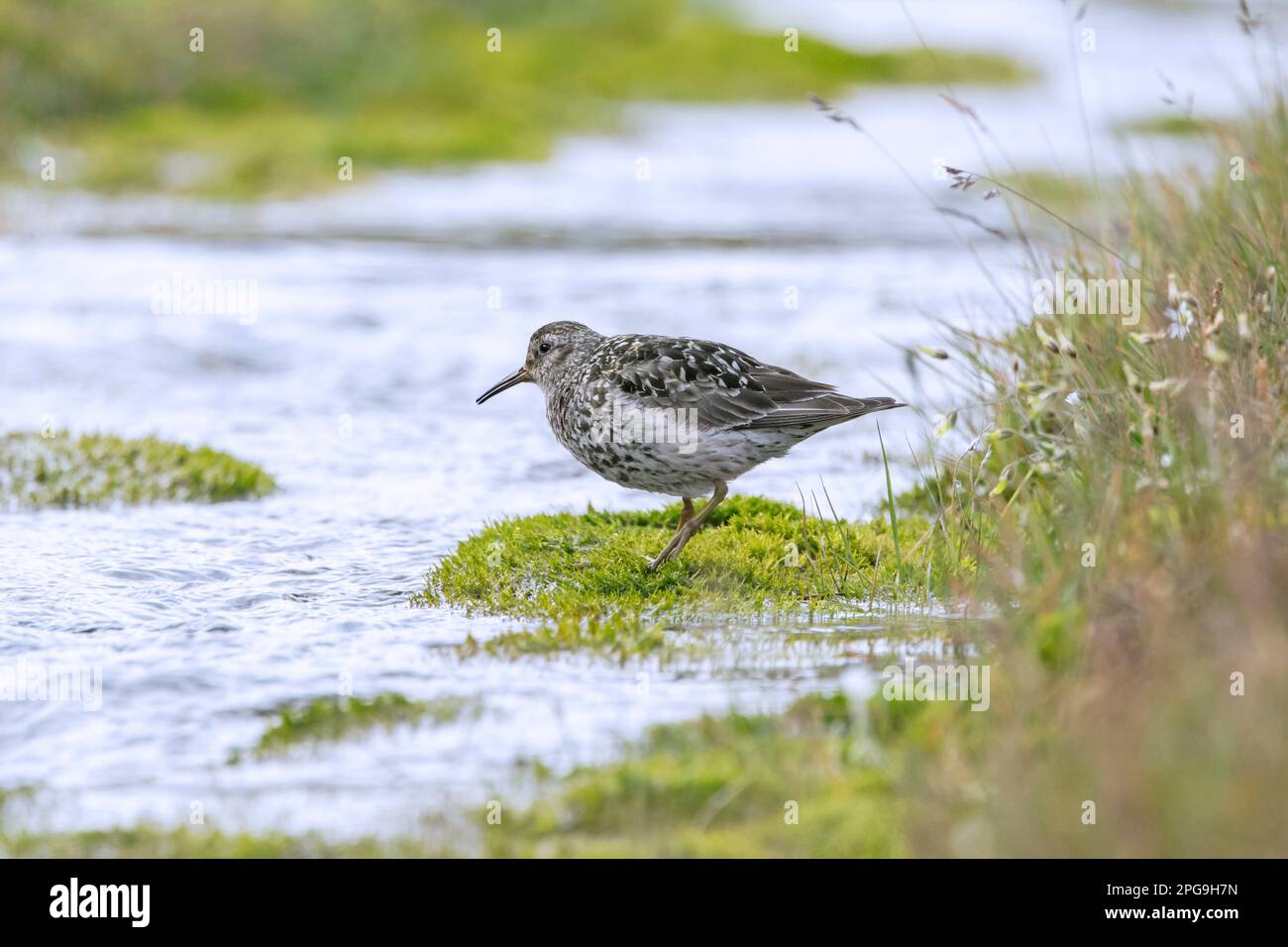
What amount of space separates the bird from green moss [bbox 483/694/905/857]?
9.91 ft

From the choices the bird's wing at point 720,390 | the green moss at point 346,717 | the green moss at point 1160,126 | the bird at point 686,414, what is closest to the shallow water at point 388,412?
the green moss at point 346,717

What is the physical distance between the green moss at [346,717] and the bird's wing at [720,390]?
9.58 feet

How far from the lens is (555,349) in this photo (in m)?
10.9

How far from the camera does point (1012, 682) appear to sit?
21.4ft

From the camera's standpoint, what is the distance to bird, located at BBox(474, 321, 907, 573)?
9477 millimetres

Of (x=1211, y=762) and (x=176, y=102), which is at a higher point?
(x=176, y=102)

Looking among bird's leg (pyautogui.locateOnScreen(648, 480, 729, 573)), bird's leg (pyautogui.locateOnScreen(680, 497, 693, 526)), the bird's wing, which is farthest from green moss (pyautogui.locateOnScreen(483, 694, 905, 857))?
bird's leg (pyautogui.locateOnScreen(680, 497, 693, 526))

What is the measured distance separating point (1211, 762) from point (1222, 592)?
1356mm

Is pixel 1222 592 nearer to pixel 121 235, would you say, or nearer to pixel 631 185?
pixel 121 235

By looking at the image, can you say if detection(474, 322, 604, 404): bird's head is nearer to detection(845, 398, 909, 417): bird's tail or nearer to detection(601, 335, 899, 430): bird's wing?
detection(601, 335, 899, 430): bird's wing

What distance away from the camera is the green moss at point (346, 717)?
7.00 m
